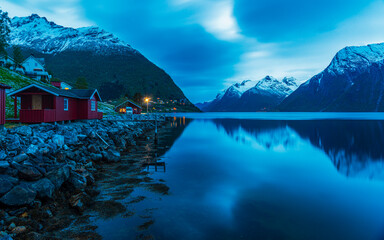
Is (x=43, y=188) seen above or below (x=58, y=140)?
below

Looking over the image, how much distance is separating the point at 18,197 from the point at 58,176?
2.47 metres

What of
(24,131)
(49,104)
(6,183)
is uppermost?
(49,104)

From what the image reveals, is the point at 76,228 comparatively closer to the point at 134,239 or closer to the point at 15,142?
the point at 134,239

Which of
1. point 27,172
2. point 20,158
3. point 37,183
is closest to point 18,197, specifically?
point 37,183

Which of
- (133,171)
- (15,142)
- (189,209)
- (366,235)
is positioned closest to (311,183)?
(366,235)

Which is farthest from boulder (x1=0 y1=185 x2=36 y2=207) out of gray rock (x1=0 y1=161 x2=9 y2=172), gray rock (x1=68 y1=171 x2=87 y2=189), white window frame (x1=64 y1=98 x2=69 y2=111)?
white window frame (x1=64 y1=98 x2=69 y2=111)

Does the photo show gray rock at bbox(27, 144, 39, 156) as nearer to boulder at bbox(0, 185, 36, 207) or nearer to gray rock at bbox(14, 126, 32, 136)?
gray rock at bbox(14, 126, 32, 136)

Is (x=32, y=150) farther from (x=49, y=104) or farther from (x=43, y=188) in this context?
(x=49, y=104)

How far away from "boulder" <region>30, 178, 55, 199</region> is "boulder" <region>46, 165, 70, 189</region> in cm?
49

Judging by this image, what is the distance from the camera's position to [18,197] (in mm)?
9352

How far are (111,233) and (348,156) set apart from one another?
29391 millimetres

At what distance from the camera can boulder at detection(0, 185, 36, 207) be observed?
A: 30.0ft

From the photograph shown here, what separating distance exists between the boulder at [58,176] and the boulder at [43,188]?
0.49 metres

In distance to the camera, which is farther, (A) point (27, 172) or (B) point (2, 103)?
(B) point (2, 103)
